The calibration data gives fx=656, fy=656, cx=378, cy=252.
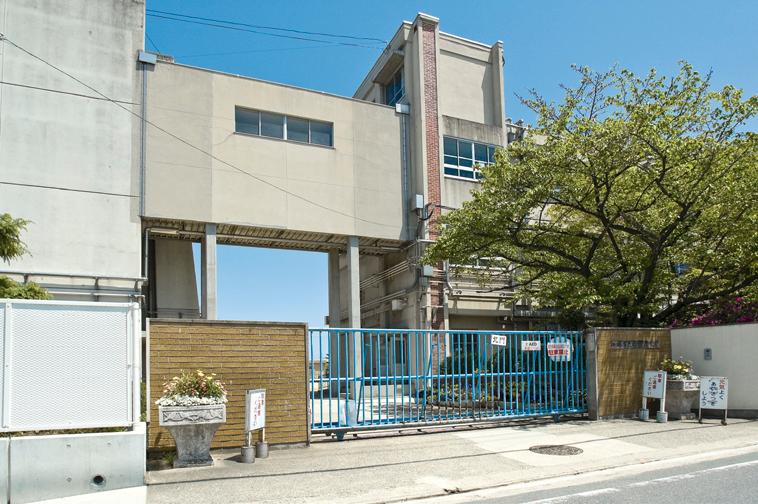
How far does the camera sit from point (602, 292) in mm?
17062

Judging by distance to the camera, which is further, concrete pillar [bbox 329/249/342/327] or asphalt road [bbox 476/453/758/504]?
concrete pillar [bbox 329/249/342/327]

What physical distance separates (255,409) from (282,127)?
634 inches

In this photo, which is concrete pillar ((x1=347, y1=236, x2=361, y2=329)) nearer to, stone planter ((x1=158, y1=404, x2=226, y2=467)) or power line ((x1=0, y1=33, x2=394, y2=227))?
power line ((x1=0, y1=33, x2=394, y2=227))

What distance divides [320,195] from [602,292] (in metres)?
11.1

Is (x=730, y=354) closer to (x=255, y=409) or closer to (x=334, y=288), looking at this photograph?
(x=255, y=409)

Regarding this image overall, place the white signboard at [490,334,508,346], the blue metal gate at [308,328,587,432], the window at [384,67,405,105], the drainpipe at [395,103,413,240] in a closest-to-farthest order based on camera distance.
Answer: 1. the blue metal gate at [308,328,587,432]
2. the white signboard at [490,334,508,346]
3. the drainpipe at [395,103,413,240]
4. the window at [384,67,405,105]

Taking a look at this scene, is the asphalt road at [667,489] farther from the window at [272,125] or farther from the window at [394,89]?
the window at [394,89]

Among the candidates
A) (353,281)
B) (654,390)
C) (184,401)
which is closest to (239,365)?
(184,401)

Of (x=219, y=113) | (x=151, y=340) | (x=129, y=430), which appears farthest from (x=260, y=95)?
(x=129, y=430)

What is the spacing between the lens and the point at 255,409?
9820 mm

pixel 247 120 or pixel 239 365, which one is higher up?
pixel 247 120

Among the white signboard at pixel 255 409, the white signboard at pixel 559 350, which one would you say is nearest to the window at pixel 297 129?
the white signboard at pixel 559 350

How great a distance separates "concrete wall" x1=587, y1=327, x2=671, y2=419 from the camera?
1429cm

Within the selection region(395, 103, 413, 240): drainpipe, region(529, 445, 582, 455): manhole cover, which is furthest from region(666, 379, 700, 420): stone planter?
region(395, 103, 413, 240): drainpipe
